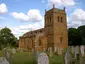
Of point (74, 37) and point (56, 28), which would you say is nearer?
point (56, 28)

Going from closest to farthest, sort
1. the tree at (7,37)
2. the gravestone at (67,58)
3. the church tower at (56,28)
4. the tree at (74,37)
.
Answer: the gravestone at (67,58), the church tower at (56,28), the tree at (74,37), the tree at (7,37)

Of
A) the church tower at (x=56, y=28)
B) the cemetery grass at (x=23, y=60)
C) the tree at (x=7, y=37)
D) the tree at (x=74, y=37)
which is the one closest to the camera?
the cemetery grass at (x=23, y=60)

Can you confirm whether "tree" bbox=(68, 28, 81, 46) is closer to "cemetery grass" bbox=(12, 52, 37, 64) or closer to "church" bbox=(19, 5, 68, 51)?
"church" bbox=(19, 5, 68, 51)

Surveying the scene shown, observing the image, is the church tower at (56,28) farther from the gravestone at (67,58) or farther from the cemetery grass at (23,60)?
the gravestone at (67,58)

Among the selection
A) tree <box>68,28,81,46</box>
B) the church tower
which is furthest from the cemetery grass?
tree <box>68,28,81,46</box>

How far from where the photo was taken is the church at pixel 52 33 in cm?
4669

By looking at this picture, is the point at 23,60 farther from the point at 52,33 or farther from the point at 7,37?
the point at 7,37

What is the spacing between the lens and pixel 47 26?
49.2 m

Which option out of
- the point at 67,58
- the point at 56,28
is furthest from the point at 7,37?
the point at 67,58

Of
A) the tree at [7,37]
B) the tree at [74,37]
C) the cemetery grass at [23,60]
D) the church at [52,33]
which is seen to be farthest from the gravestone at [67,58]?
the tree at [7,37]

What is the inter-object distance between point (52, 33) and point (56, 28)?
1.71 metres

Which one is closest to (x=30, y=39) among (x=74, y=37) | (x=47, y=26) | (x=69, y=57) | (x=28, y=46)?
(x=28, y=46)

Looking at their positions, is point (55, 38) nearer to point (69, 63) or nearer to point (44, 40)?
point (44, 40)

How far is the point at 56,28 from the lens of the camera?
4703cm
